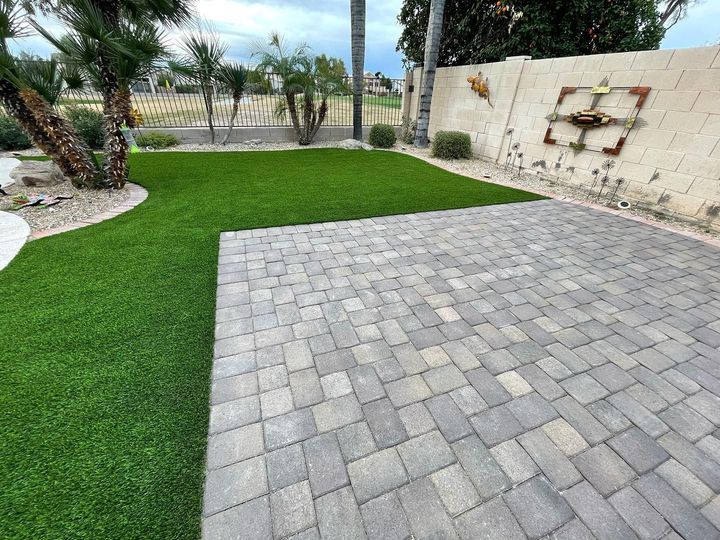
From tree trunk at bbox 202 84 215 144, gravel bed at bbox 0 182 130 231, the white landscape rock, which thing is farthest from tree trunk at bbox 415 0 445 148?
the white landscape rock

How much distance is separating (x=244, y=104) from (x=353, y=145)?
405cm

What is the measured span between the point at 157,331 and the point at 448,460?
2244 millimetres

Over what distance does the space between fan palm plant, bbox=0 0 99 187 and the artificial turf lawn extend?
49.2 inches

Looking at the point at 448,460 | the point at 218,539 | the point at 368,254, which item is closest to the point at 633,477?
the point at 448,460

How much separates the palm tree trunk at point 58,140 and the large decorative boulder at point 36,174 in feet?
1.56

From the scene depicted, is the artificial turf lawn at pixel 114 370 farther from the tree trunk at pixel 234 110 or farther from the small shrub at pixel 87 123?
the tree trunk at pixel 234 110

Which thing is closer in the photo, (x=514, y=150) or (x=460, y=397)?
(x=460, y=397)

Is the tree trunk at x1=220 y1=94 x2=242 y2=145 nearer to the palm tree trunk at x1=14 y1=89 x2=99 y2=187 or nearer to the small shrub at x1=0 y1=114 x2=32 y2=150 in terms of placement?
the small shrub at x1=0 y1=114 x2=32 y2=150

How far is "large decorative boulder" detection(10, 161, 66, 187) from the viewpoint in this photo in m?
4.98

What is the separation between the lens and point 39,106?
4.21m

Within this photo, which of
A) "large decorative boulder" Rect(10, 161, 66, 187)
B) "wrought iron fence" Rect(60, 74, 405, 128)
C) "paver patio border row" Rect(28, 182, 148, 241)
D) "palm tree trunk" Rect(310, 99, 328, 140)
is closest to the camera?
"paver patio border row" Rect(28, 182, 148, 241)

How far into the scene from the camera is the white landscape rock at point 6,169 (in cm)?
535

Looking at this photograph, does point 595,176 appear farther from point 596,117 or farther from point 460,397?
point 460,397

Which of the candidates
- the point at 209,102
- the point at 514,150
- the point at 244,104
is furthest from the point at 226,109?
the point at 514,150
